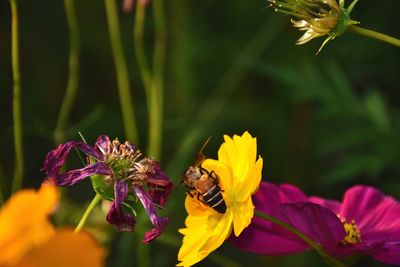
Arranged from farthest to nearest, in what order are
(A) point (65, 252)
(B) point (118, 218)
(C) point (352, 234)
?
(C) point (352, 234) < (B) point (118, 218) < (A) point (65, 252)

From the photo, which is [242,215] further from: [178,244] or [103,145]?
[178,244]

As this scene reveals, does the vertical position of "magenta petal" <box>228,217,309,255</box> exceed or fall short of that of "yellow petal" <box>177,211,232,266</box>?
it falls short

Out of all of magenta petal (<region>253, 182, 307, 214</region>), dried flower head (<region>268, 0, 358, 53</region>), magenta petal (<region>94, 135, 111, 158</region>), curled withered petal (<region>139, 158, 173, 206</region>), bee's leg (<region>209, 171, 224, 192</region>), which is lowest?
magenta petal (<region>253, 182, 307, 214</region>)

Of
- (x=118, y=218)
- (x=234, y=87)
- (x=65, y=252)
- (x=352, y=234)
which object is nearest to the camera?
(x=65, y=252)

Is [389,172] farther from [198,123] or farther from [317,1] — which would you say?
[317,1]

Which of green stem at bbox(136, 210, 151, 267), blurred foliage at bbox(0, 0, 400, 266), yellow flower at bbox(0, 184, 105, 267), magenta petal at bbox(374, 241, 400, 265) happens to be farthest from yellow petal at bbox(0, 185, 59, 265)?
blurred foliage at bbox(0, 0, 400, 266)

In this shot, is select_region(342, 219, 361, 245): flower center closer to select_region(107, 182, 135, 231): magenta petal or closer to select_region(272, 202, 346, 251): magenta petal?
select_region(272, 202, 346, 251): magenta petal

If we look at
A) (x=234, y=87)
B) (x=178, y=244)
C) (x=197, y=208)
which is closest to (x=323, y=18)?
(x=197, y=208)
